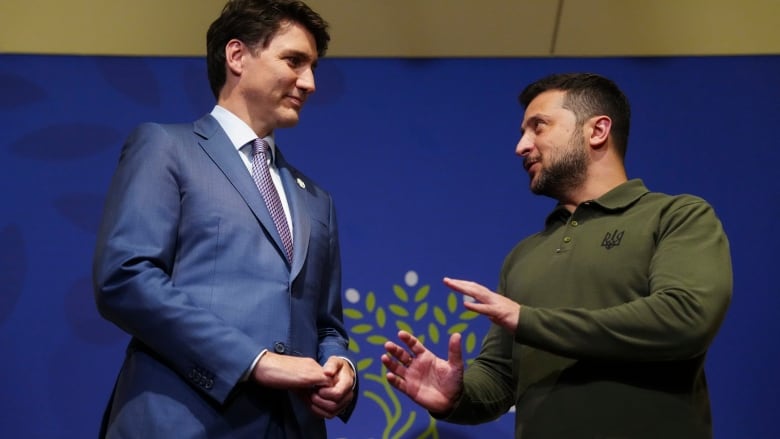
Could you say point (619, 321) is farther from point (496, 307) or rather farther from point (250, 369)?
point (250, 369)

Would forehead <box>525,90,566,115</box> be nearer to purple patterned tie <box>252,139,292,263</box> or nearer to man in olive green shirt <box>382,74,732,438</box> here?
man in olive green shirt <box>382,74,732,438</box>

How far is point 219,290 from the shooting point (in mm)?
1741

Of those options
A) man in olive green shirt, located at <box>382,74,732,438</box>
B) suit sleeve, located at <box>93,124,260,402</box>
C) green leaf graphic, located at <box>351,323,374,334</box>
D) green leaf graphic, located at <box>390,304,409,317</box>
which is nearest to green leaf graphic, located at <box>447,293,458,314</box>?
green leaf graphic, located at <box>390,304,409,317</box>

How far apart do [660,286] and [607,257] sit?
0.17 metres

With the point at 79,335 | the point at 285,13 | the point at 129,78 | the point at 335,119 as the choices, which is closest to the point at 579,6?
the point at 335,119

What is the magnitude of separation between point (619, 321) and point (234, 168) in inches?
32.2

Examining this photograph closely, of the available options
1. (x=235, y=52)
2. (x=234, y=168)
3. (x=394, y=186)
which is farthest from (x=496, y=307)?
(x=394, y=186)

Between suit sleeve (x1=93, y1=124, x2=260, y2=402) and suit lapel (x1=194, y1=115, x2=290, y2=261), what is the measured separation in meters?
0.13

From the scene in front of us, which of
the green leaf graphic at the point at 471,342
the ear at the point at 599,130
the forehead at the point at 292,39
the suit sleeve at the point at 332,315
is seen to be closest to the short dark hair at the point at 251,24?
the forehead at the point at 292,39

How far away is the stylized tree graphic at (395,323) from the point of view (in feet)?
9.07

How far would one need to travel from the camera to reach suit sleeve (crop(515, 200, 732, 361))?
5.86ft

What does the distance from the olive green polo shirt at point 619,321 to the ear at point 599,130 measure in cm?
16

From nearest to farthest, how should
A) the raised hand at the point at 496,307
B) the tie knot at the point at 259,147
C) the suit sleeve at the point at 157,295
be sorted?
the suit sleeve at the point at 157,295, the raised hand at the point at 496,307, the tie knot at the point at 259,147

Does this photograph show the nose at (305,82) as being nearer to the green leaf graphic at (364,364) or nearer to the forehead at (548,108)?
the forehead at (548,108)
